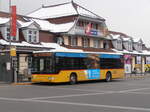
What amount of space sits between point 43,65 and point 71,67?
2.36 m

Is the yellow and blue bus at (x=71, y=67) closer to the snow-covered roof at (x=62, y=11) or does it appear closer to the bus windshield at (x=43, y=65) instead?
the bus windshield at (x=43, y=65)

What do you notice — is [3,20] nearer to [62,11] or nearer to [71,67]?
[71,67]

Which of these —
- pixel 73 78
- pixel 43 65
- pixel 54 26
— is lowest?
pixel 73 78

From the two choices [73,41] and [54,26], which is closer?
[73,41]

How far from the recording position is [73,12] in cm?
5216

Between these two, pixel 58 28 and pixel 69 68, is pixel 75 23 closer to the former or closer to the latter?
pixel 58 28

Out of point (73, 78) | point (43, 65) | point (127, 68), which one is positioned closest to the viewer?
Result: point (43, 65)

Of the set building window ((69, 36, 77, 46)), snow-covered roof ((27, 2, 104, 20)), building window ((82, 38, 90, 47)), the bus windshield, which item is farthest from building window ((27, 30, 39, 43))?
the bus windshield

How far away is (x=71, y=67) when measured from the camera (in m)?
28.2

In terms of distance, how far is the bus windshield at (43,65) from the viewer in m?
26.8

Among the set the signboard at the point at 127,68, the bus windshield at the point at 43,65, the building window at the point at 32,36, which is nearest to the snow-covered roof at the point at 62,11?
the signboard at the point at 127,68

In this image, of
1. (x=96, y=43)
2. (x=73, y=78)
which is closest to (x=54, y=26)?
(x=96, y=43)

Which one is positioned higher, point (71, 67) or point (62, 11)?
point (62, 11)

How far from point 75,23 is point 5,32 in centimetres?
1355
